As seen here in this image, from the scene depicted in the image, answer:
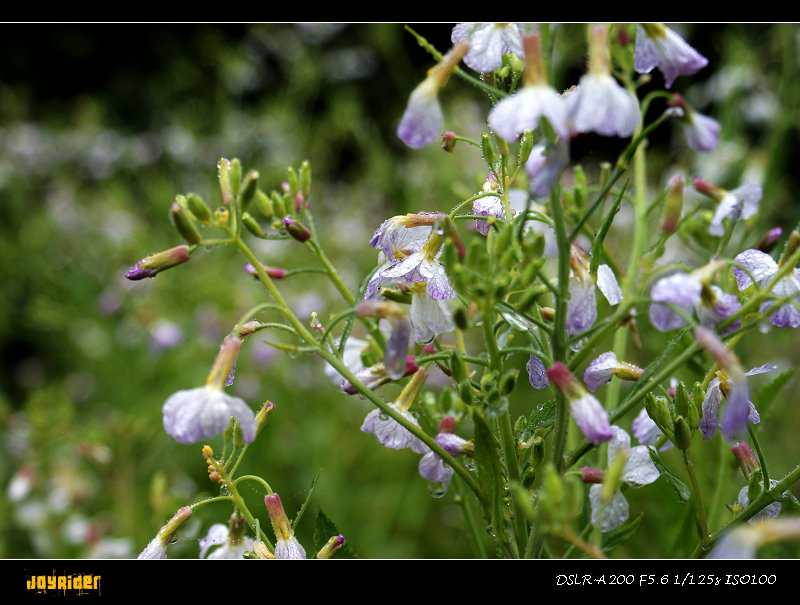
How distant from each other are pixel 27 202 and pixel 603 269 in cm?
382

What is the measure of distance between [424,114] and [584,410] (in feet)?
0.94

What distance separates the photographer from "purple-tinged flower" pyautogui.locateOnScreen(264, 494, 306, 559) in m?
0.71

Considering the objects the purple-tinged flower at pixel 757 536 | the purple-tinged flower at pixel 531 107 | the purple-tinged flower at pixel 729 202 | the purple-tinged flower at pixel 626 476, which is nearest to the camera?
the purple-tinged flower at pixel 757 536

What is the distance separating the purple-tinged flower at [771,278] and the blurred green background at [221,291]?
22 cm

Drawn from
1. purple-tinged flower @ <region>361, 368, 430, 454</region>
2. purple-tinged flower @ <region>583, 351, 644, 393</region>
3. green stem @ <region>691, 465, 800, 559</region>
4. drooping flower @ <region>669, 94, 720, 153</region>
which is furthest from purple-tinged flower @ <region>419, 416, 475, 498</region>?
drooping flower @ <region>669, 94, 720, 153</region>

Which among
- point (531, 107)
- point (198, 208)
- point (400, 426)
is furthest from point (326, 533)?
point (531, 107)

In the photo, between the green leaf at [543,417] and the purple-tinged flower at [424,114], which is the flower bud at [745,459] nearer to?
the green leaf at [543,417]

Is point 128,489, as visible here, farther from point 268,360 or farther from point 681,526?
point 681,526

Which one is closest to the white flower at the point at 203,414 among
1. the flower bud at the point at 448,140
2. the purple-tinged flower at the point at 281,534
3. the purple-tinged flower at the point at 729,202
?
the purple-tinged flower at the point at 281,534

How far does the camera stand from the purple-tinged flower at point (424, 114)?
603 mm

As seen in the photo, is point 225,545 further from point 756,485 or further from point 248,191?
point 756,485

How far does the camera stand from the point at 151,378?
2.47 m
